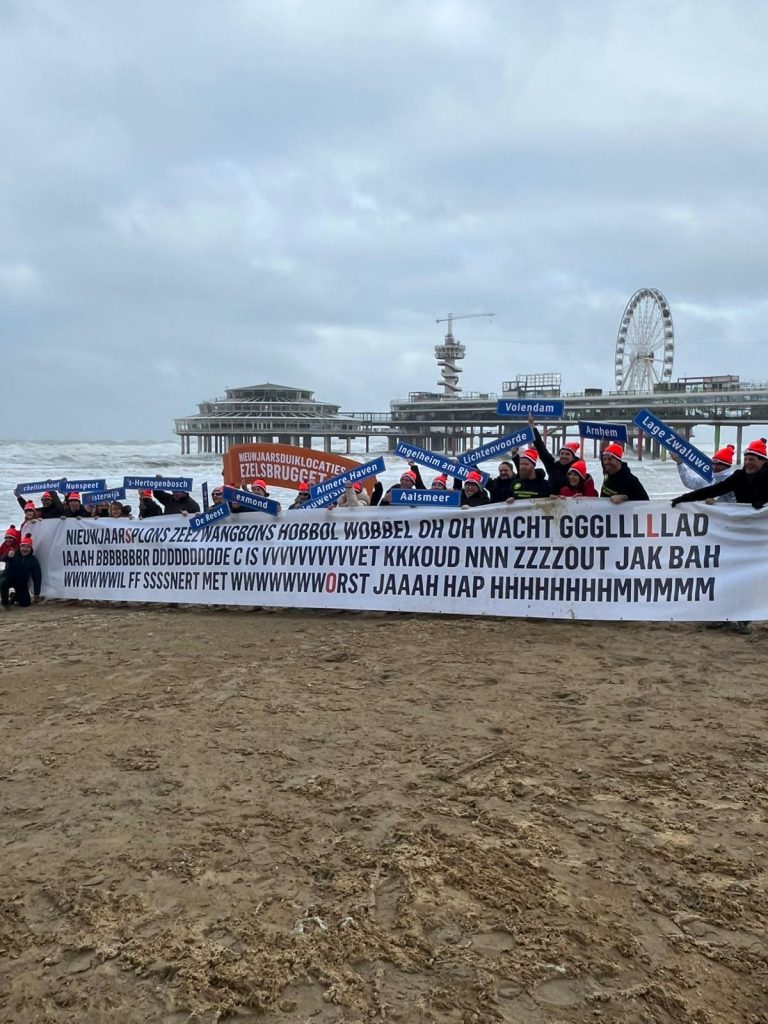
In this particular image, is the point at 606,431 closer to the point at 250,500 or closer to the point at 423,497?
the point at 423,497

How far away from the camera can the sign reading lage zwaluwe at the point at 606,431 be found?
7.53m

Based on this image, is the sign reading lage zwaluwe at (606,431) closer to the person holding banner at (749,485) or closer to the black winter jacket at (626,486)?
the black winter jacket at (626,486)

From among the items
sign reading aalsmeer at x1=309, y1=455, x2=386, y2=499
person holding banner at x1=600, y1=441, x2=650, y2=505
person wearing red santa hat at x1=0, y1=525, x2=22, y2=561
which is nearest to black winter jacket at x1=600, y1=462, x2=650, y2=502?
person holding banner at x1=600, y1=441, x2=650, y2=505

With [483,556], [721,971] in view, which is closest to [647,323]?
[483,556]

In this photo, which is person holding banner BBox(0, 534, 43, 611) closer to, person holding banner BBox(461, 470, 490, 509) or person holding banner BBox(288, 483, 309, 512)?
person holding banner BBox(288, 483, 309, 512)

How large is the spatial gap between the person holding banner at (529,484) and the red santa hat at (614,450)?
0.75 m

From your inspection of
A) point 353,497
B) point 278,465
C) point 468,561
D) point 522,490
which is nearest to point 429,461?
point 353,497

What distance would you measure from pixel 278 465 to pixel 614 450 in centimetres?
550

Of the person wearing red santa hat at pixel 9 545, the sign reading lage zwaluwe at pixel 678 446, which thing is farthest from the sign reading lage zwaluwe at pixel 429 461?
the person wearing red santa hat at pixel 9 545

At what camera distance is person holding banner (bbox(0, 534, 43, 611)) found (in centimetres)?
1051

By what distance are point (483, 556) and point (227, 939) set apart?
18.2 feet

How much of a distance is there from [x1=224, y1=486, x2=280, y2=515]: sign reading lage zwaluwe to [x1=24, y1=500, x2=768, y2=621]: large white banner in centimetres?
12

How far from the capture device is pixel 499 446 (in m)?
8.70

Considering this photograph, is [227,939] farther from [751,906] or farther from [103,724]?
[103,724]
